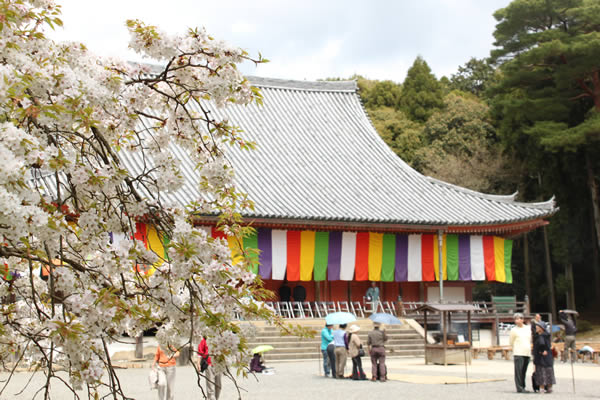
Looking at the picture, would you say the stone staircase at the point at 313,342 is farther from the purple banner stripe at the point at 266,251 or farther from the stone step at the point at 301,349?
the purple banner stripe at the point at 266,251

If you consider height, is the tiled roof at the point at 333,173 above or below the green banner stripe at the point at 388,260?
above

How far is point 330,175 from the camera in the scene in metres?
26.4

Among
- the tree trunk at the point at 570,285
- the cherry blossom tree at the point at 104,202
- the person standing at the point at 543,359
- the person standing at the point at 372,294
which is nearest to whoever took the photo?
the cherry blossom tree at the point at 104,202

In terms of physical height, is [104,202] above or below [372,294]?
below

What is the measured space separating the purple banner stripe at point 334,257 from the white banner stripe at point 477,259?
4788mm

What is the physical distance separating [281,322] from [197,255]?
114 cm

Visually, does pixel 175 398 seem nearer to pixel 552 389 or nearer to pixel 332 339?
pixel 332 339

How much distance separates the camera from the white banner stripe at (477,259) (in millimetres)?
25266

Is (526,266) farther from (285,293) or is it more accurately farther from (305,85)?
(285,293)

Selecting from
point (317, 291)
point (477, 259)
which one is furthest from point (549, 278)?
point (317, 291)

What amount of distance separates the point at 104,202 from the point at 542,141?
2932cm

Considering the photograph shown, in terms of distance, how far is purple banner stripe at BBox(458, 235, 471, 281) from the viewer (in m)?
25.2

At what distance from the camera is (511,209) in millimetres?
25156

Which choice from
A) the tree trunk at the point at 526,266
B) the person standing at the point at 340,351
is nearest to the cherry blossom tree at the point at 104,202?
the person standing at the point at 340,351
